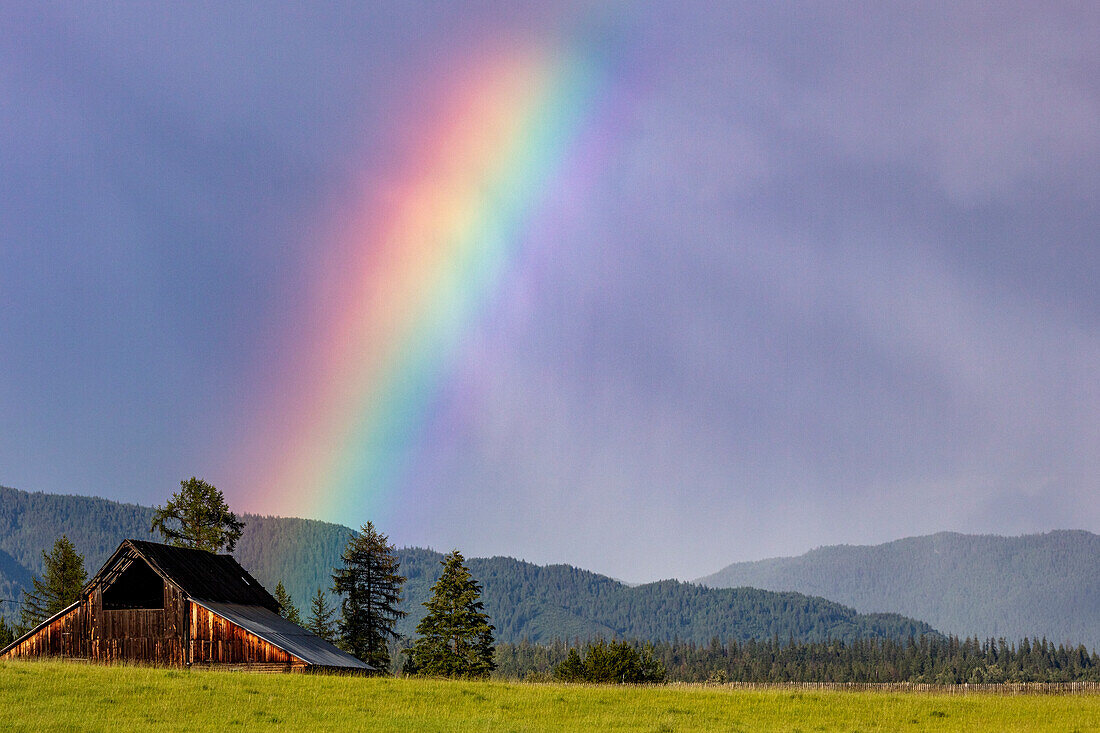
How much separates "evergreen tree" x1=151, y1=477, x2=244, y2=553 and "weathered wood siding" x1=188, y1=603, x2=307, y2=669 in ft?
69.8

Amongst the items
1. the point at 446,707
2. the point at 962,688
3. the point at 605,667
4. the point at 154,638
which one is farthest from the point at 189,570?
the point at 962,688

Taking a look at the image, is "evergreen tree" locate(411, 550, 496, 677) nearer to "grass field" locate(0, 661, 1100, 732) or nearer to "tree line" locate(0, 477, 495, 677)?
"tree line" locate(0, 477, 495, 677)

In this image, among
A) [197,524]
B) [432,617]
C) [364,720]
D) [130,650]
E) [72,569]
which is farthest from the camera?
[72,569]

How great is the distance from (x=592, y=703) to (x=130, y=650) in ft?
111

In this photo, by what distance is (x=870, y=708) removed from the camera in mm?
42406

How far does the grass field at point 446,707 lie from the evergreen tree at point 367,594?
34382 millimetres

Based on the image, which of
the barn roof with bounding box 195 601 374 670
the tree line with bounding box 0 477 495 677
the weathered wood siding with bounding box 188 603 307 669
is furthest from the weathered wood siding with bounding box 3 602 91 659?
the tree line with bounding box 0 477 495 677

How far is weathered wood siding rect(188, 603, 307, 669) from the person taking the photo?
60281 millimetres

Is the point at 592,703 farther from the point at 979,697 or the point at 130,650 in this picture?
the point at 130,650

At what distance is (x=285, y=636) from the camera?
63906 mm

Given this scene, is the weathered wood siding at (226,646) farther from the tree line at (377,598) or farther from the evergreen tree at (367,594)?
the evergreen tree at (367,594)

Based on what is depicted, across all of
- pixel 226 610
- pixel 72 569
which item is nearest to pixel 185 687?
pixel 226 610

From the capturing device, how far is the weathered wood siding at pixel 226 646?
60281mm

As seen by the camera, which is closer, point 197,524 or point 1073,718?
point 1073,718
